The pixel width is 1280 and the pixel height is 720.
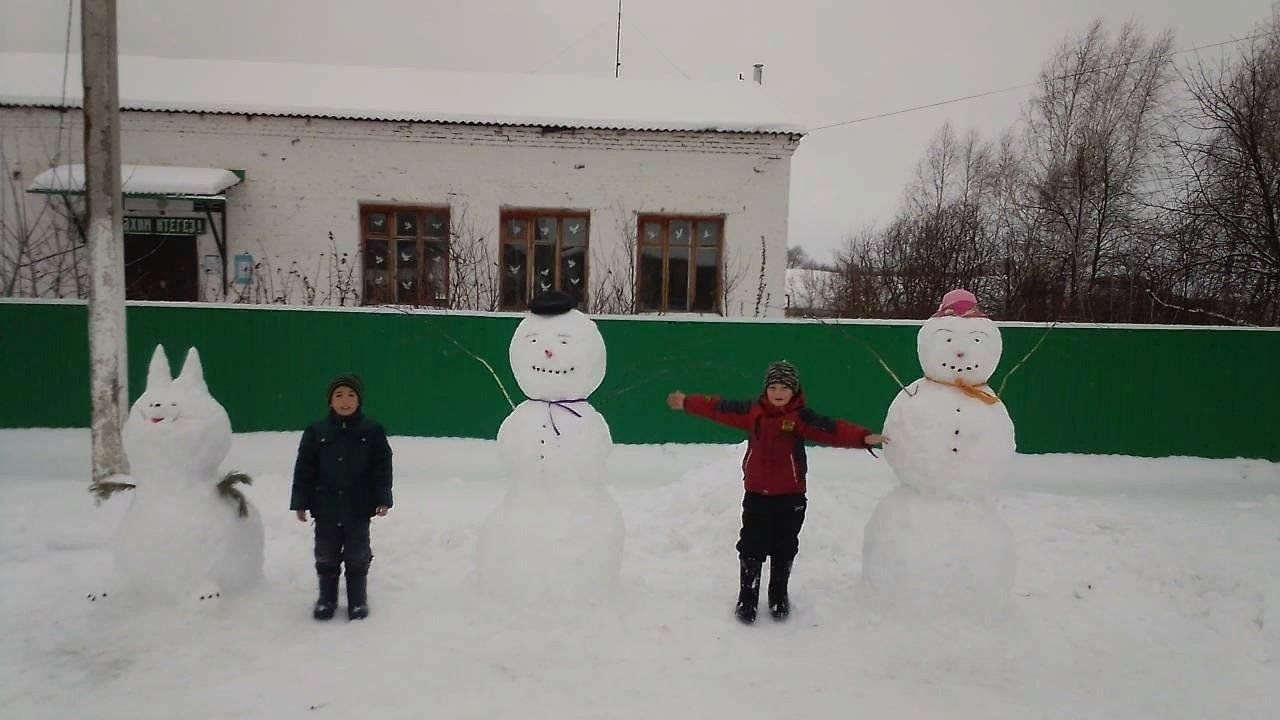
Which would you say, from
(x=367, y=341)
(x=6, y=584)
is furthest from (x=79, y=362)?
(x=6, y=584)

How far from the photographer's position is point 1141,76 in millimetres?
17047

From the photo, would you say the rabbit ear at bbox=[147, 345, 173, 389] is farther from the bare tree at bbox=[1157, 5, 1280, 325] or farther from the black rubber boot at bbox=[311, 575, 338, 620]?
the bare tree at bbox=[1157, 5, 1280, 325]

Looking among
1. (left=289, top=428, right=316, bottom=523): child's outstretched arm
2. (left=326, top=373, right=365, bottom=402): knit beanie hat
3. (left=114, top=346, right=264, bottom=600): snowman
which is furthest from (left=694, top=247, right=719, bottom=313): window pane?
(left=114, top=346, right=264, bottom=600): snowman

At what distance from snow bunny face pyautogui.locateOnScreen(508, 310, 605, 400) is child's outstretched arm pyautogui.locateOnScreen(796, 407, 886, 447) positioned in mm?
1257

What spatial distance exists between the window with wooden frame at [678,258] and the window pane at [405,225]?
3.90 m

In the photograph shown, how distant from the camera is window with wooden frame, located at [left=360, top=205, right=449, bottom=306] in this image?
1231 centimetres

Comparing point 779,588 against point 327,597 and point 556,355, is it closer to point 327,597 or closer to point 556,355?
point 556,355

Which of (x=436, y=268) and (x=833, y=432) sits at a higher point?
(x=436, y=268)

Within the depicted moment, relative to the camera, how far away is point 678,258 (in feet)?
42.0

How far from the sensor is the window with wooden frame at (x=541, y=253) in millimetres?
12539

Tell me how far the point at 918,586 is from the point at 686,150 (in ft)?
32.0

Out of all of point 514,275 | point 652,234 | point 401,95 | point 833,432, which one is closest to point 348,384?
point 833,432

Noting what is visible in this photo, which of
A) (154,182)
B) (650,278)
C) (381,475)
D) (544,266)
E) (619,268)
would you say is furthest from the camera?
(650,278)

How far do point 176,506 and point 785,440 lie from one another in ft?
11.2
